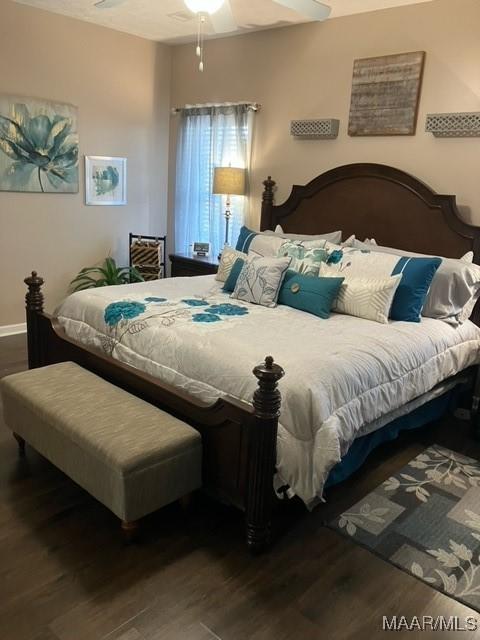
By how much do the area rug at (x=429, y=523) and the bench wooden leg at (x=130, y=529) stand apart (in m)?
0.85

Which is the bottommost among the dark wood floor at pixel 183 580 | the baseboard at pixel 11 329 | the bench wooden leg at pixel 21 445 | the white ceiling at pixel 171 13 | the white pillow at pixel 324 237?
the dark wood floor at pixel 183 580

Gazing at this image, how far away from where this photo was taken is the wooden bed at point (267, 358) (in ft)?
6.72

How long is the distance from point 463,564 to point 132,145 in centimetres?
448

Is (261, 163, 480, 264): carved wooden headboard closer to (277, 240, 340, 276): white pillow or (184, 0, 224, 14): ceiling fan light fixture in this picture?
(277, 240, 340, 276): white pillow

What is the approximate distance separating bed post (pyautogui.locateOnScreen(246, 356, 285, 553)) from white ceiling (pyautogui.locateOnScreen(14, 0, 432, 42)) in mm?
2892

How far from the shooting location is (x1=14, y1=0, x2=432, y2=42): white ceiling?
367cm

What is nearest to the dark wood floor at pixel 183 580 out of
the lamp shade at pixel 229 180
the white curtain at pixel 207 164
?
the lamp shade at pixel 229 180

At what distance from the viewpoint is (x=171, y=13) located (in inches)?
160

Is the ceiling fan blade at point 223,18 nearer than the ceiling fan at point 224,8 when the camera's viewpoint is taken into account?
No

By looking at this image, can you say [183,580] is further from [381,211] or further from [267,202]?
[267,202]

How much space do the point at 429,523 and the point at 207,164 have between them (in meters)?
3.71

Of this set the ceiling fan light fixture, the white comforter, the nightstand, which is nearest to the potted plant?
the nightstand

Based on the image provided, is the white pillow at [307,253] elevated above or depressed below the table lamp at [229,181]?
below

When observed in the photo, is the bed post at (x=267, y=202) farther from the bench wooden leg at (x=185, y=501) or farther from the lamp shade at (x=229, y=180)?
the bench wooden leg at (x=185, y=501)
